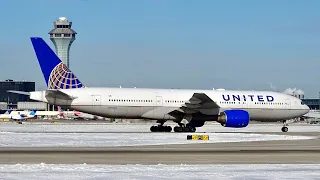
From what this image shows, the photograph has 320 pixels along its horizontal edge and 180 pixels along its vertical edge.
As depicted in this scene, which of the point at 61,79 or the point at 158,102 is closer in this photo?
the point at 61,79

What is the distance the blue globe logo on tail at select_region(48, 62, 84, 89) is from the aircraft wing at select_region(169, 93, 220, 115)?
8371mm

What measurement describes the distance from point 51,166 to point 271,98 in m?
40.1

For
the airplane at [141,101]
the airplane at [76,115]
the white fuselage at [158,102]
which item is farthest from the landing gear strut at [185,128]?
the airplane at [76,115]

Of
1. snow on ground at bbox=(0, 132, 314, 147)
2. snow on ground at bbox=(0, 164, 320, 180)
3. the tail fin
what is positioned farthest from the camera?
the tail fin

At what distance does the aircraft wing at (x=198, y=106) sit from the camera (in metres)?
54.8

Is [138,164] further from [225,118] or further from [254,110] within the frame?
[254,110]

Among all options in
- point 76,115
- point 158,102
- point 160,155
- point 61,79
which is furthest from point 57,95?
point 76,115

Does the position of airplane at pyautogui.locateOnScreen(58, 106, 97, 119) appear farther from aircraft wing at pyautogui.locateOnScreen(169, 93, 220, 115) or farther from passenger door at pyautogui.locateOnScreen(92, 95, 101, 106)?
passenger door at pyautogui.locateOnScreen(92, 95, 101, 106)

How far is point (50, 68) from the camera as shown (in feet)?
179

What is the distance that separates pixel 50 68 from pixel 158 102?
29.6 ft

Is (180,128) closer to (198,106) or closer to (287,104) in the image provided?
(198,106)

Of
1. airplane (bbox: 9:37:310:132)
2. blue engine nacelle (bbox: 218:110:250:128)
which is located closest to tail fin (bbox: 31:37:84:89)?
airplane (bbox: 9:37:310:132)

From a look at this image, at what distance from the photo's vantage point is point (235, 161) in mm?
24938

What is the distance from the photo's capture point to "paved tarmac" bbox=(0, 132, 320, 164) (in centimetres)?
2467
